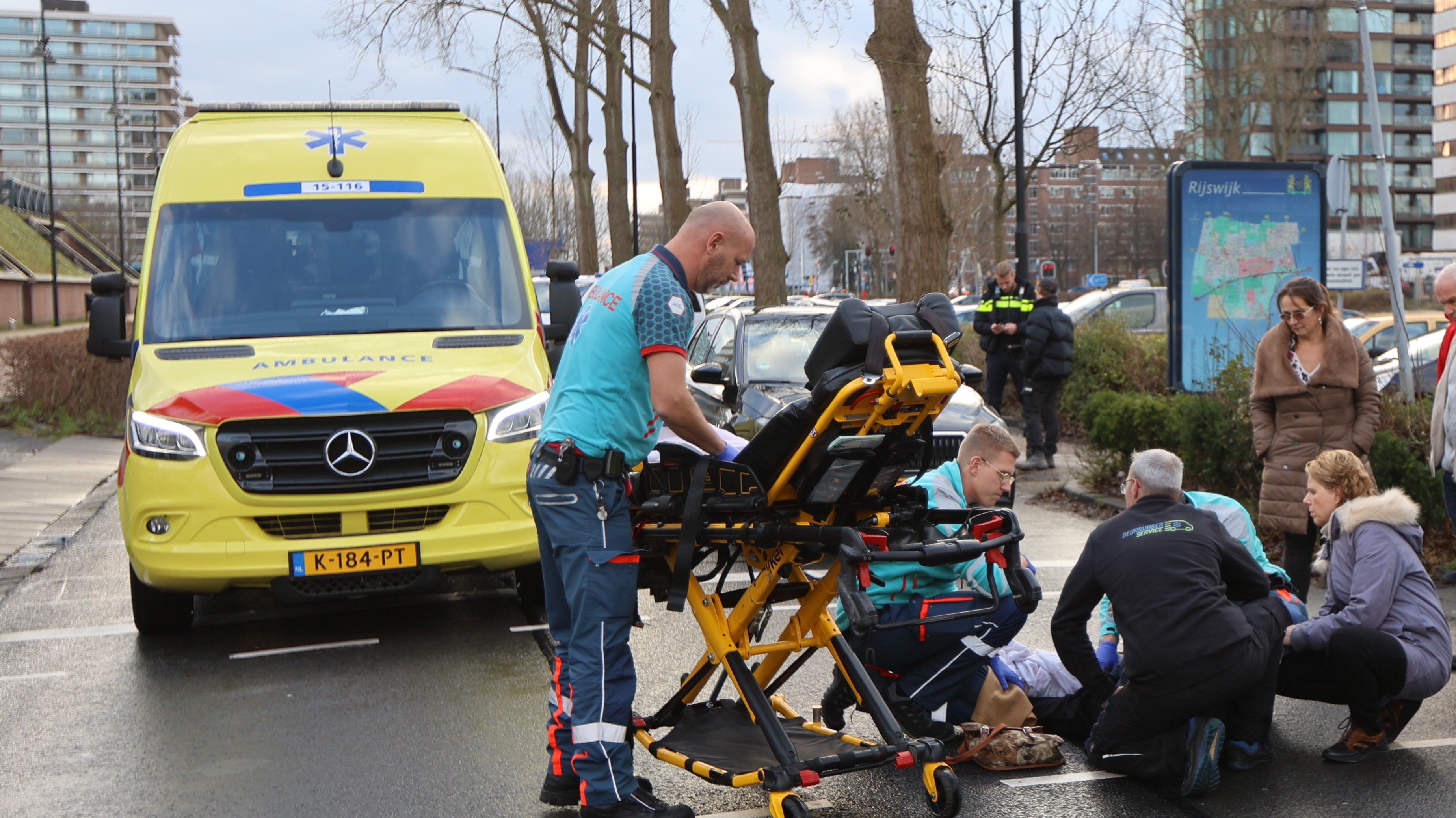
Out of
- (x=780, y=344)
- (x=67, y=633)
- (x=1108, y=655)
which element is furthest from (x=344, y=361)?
(x=780, y=344)

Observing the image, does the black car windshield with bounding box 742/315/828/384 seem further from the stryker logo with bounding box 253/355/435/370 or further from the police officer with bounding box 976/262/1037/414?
the stryker logo with bounding box 253/355/435/370

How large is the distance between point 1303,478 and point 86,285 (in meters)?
60.4

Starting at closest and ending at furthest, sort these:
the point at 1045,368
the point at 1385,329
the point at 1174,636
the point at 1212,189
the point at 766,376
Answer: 1. the point at 1174,636
2. the point at 766,376
3. the point at 1212,189
4. the point at 1045,368
5. the point at 1385,329

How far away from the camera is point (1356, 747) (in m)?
5.00

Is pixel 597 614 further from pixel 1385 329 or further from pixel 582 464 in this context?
pixel 1385 329

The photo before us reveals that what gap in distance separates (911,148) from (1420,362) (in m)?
6.31

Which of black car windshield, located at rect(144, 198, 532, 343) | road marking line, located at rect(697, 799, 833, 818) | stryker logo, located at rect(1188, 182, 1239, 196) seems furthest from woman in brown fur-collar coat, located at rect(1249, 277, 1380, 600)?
stryker logo, located at rect(1188, 182, 1239, 196)

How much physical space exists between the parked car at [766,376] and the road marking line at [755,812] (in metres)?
5.53

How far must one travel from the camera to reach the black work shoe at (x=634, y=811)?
14.0 ft

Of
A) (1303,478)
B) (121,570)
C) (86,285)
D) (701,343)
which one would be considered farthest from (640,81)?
(86,285)

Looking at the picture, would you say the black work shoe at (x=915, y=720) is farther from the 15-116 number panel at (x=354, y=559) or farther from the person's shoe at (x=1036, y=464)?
the person's shoe at (x=1036, y=464)

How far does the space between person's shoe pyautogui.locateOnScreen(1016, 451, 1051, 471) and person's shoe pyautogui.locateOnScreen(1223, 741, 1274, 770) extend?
27.7 feet

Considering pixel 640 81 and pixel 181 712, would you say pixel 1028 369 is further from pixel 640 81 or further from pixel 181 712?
pixel 640 81

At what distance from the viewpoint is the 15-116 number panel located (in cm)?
659
